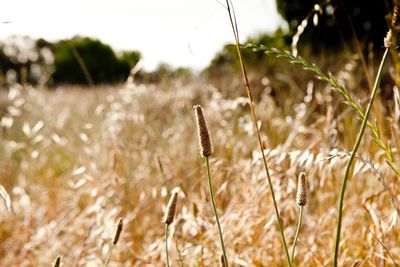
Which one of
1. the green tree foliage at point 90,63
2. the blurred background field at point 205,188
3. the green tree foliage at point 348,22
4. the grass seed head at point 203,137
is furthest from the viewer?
the green tree foliage at point 90,63

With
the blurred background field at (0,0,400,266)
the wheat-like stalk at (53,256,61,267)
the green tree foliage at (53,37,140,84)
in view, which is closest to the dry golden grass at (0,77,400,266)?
the blurred background field at (0,0,400,266)

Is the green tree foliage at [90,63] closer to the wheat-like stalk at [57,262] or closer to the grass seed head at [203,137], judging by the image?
the wheat-like stalk at [57,262]

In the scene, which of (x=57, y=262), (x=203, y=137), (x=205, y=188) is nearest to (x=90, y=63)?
(x=205, y=188)

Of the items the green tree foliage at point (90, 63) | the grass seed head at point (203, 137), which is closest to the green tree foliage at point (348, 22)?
the grass seed head at point (203, 137)

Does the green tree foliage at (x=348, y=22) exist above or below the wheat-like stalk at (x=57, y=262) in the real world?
below

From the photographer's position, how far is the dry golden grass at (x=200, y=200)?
161 cm

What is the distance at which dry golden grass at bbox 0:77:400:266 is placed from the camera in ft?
5.29

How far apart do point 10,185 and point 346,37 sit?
280 inches

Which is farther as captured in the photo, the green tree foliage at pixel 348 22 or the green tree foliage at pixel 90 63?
the green tree foliage at pixel 90 63

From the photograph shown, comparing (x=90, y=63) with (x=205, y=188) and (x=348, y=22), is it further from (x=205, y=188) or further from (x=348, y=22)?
(x=205, y=188)

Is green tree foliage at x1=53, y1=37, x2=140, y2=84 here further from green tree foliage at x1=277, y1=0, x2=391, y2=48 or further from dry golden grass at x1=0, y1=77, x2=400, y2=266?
dry golden grass at x1=0, y1=77, x2=400, y2=266

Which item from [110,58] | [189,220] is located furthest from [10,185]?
[110,58]

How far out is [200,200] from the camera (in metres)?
2.07

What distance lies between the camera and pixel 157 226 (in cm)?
226
